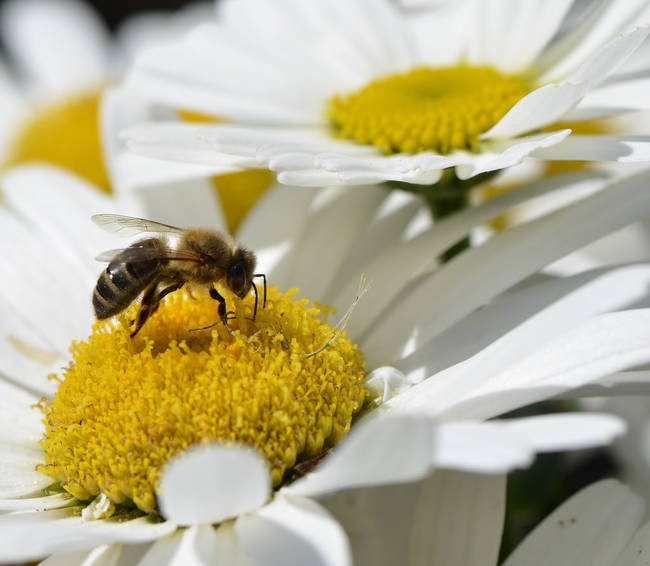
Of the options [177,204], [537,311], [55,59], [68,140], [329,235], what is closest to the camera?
[537,311]

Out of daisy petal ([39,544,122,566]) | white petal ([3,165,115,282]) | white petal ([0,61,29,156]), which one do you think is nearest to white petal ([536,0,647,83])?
white petal ([3,165,115,282])

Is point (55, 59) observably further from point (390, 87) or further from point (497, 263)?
point (497, 263)

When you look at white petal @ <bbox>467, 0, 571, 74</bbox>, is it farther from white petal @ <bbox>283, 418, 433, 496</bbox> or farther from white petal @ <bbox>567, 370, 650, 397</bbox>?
white petal @ <bbox>283, 418, 433, 496</bbox>

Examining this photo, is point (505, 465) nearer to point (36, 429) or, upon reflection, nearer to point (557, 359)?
point (557, 359)

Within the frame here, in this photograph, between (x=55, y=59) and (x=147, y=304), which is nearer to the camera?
(x=147, y=304)

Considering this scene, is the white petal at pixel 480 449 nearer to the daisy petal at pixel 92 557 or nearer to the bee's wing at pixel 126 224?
the daisy petal at pixel 92 557

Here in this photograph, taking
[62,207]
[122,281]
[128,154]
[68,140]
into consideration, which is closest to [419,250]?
[122,281]
